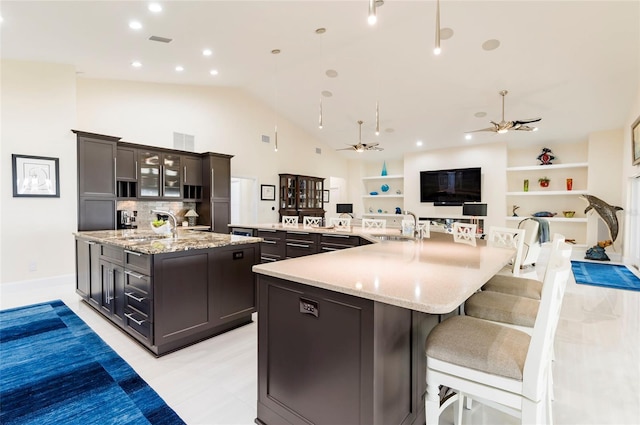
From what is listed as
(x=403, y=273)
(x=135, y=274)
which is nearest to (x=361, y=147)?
(x=135, y=274)

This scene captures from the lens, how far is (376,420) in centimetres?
130

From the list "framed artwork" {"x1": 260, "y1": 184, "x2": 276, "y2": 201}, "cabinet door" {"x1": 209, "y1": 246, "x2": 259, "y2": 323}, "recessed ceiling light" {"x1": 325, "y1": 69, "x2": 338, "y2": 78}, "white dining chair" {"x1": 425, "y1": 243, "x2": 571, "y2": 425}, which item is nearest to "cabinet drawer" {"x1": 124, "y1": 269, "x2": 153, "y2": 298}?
"cabinet door" {"x1": 209, "y1": 246, "x2": 259, "y2": 323}

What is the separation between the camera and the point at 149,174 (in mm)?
5777

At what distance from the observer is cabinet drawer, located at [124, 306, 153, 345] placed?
2572 millimetres

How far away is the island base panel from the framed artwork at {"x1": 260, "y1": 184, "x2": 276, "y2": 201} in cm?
648

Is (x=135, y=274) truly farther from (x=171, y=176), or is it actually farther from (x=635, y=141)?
(x=635, y=141)

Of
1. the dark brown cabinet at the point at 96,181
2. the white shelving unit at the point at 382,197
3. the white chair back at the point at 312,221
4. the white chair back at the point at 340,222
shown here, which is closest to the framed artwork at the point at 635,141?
the white chair back at the point at 340,222

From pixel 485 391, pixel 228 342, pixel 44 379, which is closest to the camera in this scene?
pixel 485 391

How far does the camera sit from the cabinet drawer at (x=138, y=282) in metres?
2.54

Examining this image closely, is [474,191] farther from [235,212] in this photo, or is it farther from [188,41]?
[188,41]

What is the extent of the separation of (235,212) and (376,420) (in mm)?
8198

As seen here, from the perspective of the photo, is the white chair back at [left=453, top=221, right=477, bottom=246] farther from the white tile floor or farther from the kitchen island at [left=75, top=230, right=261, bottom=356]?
the kitchen island at [left=75, top=230, right=261, bottom=356]

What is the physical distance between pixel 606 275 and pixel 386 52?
559 cm

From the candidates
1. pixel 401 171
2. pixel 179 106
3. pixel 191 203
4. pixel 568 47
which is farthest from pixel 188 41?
pixel 401 171
